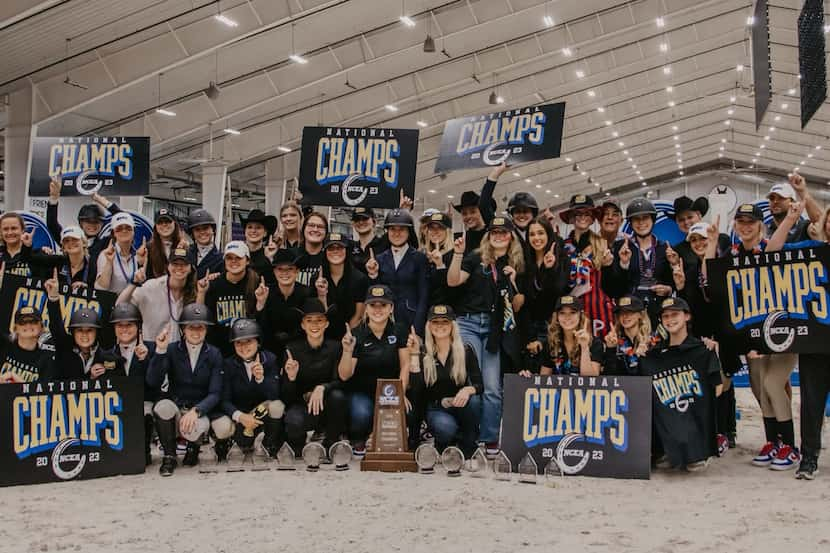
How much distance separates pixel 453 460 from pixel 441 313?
99cm

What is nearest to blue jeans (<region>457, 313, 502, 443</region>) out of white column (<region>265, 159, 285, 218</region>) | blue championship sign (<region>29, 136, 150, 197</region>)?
blue championship sign (<region>29, 136, 150, 197</region>)

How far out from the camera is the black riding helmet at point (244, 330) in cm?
514

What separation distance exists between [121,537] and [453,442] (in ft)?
8.01

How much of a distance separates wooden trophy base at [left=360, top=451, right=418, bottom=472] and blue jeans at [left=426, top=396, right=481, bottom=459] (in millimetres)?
347

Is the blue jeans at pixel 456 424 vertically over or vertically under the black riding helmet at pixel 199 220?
under

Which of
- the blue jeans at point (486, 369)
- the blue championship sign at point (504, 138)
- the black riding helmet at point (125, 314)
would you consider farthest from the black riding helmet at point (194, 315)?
the blue championship sign at point (504, 138)

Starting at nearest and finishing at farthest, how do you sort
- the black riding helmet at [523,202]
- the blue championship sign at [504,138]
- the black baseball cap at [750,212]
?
the black baseball cap at [750,212] → the black riding helmet at [523,202] → the blue championship sign at [504,138]

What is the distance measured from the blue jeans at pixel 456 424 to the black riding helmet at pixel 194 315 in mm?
1703

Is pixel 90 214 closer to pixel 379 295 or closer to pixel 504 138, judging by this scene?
pixel 379 295

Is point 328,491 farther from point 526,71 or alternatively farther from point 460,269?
point 526,71

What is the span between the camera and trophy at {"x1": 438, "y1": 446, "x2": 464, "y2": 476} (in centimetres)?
471

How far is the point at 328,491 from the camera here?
14.0 ft

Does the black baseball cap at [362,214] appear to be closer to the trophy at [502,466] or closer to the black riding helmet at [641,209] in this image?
the black riding helmet at [641,209]

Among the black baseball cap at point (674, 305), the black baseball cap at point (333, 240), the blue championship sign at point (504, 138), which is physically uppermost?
the blue championship sign at point (504, 138)
